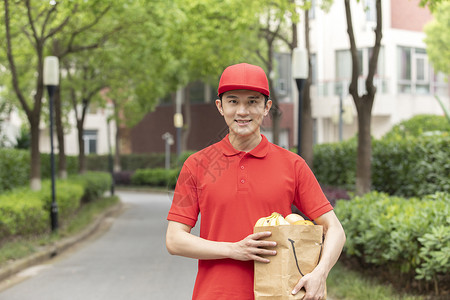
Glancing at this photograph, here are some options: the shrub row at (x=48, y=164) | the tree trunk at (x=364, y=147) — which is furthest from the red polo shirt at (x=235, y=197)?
the tree trunk at (x=364, y=147)

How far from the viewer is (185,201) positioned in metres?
2.53

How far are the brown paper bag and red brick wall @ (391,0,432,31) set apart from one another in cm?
3216

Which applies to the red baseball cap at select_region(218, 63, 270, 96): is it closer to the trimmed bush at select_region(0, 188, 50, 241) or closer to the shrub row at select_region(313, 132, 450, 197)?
the shrub row at select_region(313, 132, 450, 197)

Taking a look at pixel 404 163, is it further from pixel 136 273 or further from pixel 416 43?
pixel 416 43

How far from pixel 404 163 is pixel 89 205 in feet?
41.8

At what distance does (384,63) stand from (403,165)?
2265cm

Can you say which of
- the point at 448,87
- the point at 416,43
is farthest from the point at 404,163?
the point at 448,87

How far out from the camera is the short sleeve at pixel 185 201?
2.50 meters

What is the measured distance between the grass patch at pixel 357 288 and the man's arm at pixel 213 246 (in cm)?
451

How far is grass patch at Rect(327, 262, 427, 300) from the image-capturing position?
657 centimetres

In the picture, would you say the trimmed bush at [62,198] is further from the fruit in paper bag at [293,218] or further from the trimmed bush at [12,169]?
the fruit in paper bag at [293,218]

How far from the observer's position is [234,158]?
8.35 feet

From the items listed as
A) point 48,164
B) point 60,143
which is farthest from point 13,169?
point 48,164

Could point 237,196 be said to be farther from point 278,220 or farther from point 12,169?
point 12,169
